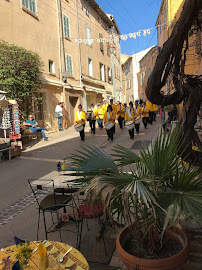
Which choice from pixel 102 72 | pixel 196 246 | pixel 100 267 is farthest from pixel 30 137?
pixel 102 72

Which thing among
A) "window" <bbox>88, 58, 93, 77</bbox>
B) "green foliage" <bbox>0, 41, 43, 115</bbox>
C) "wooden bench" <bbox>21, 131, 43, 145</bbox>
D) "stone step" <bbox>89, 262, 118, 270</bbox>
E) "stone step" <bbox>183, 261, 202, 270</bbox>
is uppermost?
"window" <bbox>88, 58, 93, 77</bbox>

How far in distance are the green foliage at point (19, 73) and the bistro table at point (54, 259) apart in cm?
1015

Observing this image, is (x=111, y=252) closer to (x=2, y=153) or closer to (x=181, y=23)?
(x=181, y=23)

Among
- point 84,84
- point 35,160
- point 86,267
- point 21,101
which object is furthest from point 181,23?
point 84,84

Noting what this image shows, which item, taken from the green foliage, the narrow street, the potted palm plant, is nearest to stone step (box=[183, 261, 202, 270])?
the potted palm plant

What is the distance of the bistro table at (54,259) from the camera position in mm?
2072

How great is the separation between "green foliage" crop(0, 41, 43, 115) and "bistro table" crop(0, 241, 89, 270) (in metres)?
10.1

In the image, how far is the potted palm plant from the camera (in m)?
1.93

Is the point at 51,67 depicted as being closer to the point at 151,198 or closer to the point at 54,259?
the point at 54,259

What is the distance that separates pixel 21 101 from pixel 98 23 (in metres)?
17.8

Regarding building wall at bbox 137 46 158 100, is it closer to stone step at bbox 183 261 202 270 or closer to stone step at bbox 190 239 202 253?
stone step at bbox 190 239 202 253

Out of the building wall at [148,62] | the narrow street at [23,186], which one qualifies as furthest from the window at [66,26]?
the building wall at [148,62]

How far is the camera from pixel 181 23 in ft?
8.49

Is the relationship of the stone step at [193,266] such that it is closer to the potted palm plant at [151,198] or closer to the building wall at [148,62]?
the potted palm plant at [151,198]
